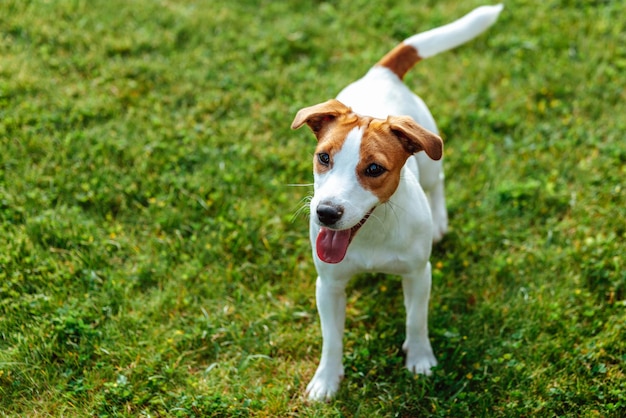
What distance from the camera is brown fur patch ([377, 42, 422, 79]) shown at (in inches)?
193

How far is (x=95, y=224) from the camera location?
5453mm

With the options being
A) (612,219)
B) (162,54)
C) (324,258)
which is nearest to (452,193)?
(612,219)

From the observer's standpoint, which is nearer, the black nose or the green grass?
the black nose

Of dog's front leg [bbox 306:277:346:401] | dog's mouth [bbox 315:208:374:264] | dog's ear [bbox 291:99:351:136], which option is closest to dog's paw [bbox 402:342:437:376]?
dog's front leg [bbox 306:277:346:401]

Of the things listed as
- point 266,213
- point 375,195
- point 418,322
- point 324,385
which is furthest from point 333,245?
point 266,213

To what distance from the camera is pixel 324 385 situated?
14.6 ft

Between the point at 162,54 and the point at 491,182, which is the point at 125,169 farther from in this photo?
the point at 491,182

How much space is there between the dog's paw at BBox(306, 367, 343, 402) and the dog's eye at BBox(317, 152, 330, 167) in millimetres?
1446

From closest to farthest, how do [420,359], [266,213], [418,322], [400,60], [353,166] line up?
1. [353,166]
2. [418,322]
3. [420,359]
4. [400,60]
5. [266,213]

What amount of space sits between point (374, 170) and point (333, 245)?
0.47m

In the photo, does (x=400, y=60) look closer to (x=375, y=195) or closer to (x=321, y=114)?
(x=321, y=114)

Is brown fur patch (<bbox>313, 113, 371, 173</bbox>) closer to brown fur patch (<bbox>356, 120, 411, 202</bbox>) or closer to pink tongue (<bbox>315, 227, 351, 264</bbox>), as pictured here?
brown fur patch (<bbox>356, 120, 411, 202</bbox>)

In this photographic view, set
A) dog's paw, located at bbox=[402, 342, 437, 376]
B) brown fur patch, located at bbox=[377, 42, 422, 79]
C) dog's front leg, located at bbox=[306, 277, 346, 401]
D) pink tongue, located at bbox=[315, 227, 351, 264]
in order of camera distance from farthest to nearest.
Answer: brown fur patch, located at bbox=[377, 42, 422, 79] < dog's paw, located at bbox=[402, 342, 437, 376] < dog's front leg, located at bbox=[306, 277, 346, 401] < pink tongue, located at bbox=[315, 227, 351, 264]

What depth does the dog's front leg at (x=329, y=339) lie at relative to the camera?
167 inches
